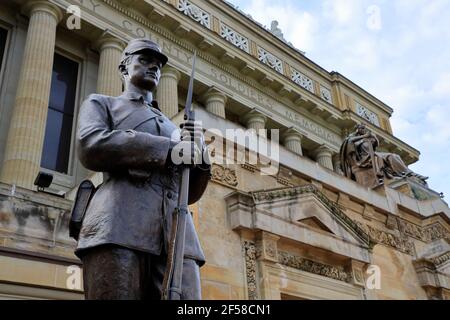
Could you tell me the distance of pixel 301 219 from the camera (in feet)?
32.4

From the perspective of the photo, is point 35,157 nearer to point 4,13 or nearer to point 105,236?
point 4,13

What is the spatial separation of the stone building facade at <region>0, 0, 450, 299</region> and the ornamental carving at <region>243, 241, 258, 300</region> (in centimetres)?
2

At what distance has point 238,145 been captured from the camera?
10000 mm

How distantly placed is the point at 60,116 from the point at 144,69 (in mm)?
19821

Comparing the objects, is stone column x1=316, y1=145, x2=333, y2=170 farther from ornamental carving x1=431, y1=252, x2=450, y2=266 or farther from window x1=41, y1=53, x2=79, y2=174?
ornamental carving x1=431, y1=252, x2=450, y2=266

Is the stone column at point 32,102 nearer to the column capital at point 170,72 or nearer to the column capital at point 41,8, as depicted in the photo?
the column capital at point 41,8

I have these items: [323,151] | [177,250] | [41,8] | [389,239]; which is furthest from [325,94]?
[177,250]

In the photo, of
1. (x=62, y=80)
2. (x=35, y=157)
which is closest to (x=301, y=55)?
(x=62, y=80)

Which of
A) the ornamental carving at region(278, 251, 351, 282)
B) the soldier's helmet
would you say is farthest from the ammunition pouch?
the ornamental carving at region(278, 251, 351, 282)

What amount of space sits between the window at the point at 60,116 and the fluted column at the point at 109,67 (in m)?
1.79

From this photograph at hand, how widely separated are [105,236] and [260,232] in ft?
19.9

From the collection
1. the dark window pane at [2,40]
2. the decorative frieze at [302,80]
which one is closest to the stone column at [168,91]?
the dark window pane at [2,40]

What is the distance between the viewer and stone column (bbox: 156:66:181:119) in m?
24.6

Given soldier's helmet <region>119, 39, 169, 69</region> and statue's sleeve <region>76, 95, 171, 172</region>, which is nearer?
statue's sleeve <region>76, 95, 171, 172</region>
